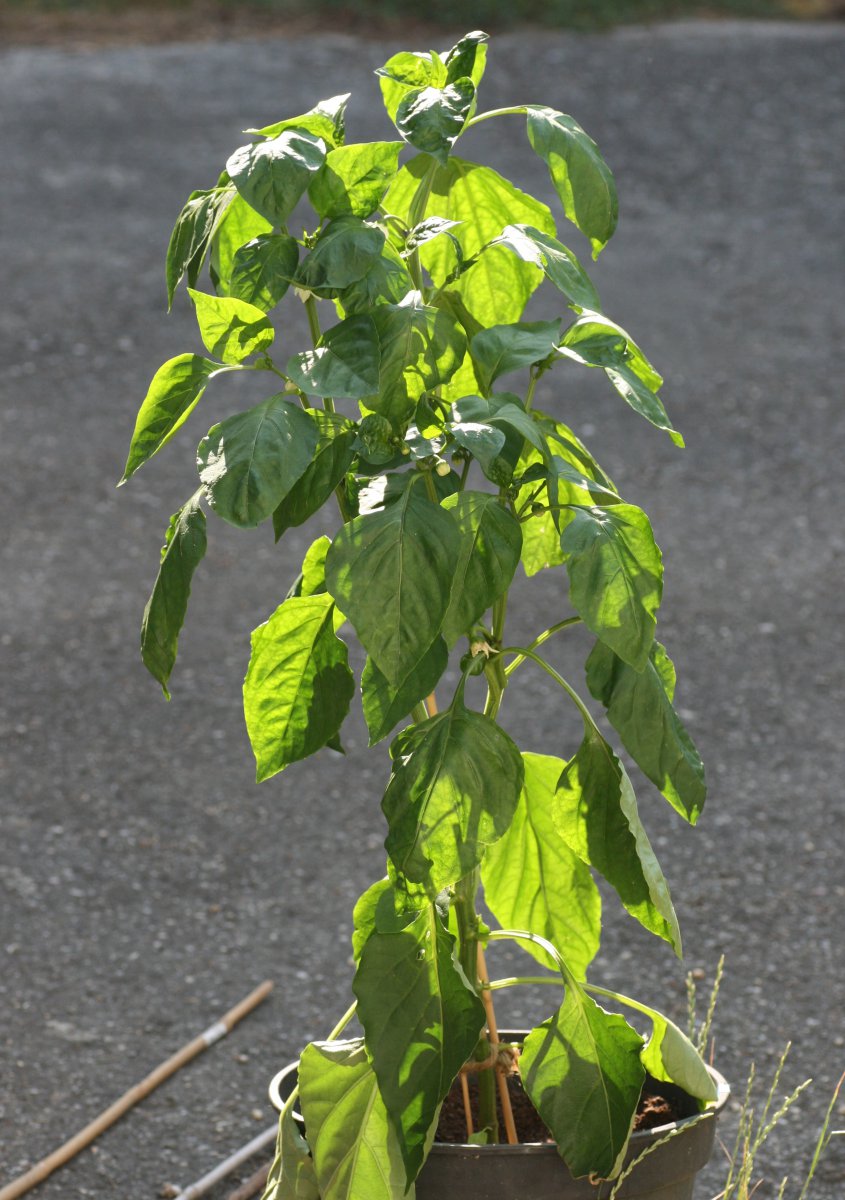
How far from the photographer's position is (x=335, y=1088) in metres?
1.26

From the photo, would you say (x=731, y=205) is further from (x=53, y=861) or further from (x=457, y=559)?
(x=457, y=559)

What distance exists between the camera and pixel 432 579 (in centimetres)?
110

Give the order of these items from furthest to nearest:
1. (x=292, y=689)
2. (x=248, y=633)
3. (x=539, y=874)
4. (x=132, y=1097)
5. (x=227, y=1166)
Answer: (x=248, y=633) → (x=132, y=1097) → (x=227, y=1166) → (x=539, y=874) → (x=292, y=689)

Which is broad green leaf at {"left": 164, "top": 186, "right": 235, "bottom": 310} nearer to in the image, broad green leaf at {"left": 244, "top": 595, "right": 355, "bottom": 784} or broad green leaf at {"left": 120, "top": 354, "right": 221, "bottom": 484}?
broad green leaf at {"left": 120, "top": 354, "right": 221, "bottom": 484}

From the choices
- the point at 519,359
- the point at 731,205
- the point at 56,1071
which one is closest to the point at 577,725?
the point at 56,1071

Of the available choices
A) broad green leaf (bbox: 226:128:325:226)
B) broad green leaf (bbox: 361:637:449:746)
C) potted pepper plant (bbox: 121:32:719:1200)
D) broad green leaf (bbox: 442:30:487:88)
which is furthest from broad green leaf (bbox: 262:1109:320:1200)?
broad green leaf (bbox: 442:30:487:88)

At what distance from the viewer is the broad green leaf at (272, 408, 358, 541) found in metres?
1.18

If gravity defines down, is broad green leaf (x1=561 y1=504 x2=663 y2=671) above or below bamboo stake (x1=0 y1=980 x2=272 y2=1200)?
above

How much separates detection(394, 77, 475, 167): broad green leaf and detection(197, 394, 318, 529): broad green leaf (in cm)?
22

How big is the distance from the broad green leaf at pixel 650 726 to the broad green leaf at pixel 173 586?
0.32 meters

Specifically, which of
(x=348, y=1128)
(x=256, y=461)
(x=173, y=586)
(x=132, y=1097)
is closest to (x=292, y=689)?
(x=173, y=586)

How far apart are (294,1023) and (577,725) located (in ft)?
3.44

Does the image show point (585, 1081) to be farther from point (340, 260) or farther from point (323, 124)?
point (323, 124)

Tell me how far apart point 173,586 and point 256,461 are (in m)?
0.16
